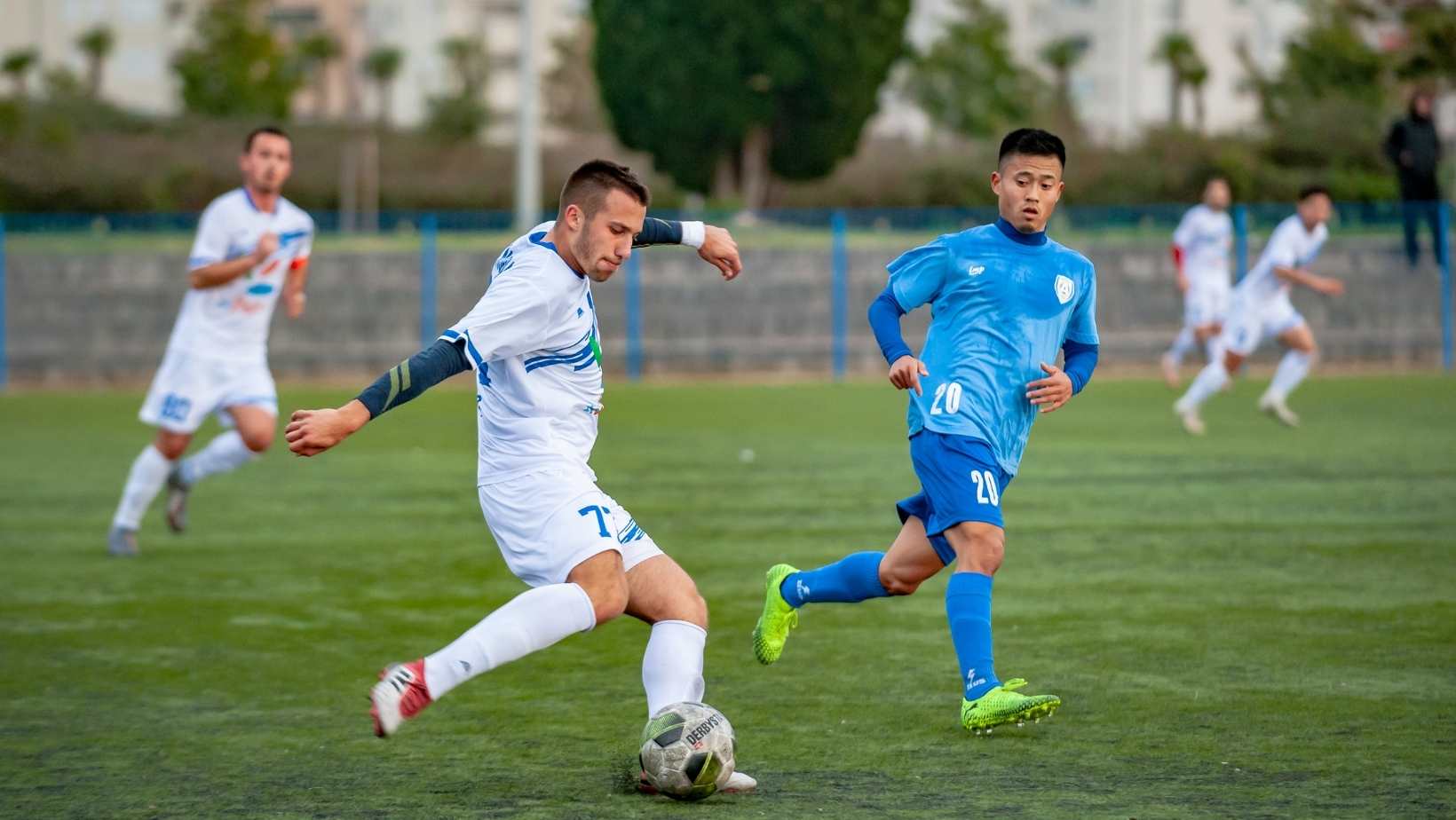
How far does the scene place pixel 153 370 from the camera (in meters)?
25.8

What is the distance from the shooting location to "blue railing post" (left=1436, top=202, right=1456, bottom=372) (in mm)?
26125

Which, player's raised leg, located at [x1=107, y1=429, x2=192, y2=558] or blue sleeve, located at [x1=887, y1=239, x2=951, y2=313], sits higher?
blue sleeve, located at [x1=887, y1=239, x2=951, y2=313]

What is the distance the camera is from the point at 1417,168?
25656 mm

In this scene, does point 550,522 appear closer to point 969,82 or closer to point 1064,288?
point 1064,288

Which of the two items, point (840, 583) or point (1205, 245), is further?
point (1205, 245)

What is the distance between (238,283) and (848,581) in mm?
5489

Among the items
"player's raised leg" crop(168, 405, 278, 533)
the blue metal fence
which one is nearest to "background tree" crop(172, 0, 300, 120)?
the blue metal fence

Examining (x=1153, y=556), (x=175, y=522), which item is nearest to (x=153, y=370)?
(x=175, y=522)

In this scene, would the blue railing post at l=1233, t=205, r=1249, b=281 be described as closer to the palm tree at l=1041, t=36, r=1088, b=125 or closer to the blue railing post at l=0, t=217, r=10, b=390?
the blue railing post at l=0, t=217, r=10, b=390

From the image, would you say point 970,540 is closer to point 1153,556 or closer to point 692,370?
point 1153,556

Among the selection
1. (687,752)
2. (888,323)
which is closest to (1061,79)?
(888,323)

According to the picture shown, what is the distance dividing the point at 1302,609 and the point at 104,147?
4999 centimetres

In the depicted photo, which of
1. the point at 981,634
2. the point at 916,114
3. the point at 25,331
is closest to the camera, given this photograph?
the point at 981,634

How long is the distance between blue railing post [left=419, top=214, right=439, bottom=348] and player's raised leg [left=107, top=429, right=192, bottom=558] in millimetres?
15068
